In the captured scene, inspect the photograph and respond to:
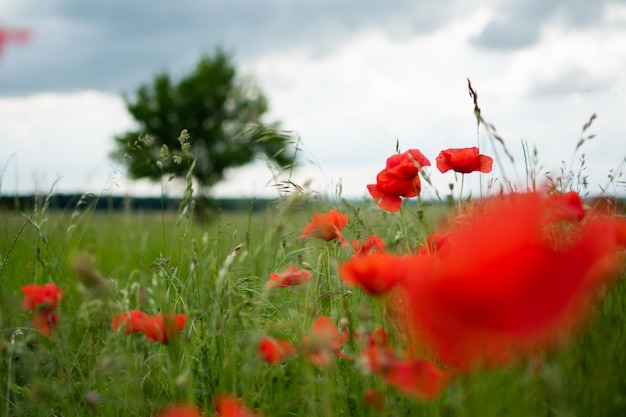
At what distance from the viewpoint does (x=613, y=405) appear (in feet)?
3.91

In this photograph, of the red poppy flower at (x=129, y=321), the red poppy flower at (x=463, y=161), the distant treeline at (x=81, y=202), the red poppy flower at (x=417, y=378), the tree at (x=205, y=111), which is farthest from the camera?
the tree at (x=205, y=111)

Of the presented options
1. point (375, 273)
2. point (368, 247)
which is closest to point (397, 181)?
point (368, 247)

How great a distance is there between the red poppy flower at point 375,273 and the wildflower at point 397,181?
542 mm

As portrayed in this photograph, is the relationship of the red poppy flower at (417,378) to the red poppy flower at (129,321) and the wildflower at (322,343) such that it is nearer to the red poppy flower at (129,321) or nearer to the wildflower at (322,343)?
→ the wildflower at (322,343)

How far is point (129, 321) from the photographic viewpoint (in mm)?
1517

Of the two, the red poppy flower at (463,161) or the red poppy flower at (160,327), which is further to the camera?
the red poppy flower at (463,161)

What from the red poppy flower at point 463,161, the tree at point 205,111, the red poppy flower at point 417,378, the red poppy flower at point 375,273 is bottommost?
the red poppy flower at point 417,378

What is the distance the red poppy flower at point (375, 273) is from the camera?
114 cm

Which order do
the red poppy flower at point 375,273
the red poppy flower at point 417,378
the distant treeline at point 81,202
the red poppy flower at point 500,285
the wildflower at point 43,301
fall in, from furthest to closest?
the distant treeline at point 81,202, the wildflower at point 43,301, the red poppy flower at point 375,273, the red poppy flower at point 417,378, the red poppy flower at point 500,285

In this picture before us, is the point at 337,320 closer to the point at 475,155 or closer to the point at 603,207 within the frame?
the point at 475,155

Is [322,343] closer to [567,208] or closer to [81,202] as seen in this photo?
[567,208]

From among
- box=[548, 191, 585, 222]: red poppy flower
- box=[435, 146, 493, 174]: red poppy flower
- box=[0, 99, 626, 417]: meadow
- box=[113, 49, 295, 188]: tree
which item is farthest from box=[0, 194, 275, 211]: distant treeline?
box=[113, 49, 295, 188]: tree

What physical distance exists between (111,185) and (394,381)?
1.84 meters

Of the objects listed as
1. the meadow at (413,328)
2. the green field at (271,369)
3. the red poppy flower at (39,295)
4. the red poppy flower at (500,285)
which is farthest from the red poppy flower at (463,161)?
the red poppy flower at (39,295)
